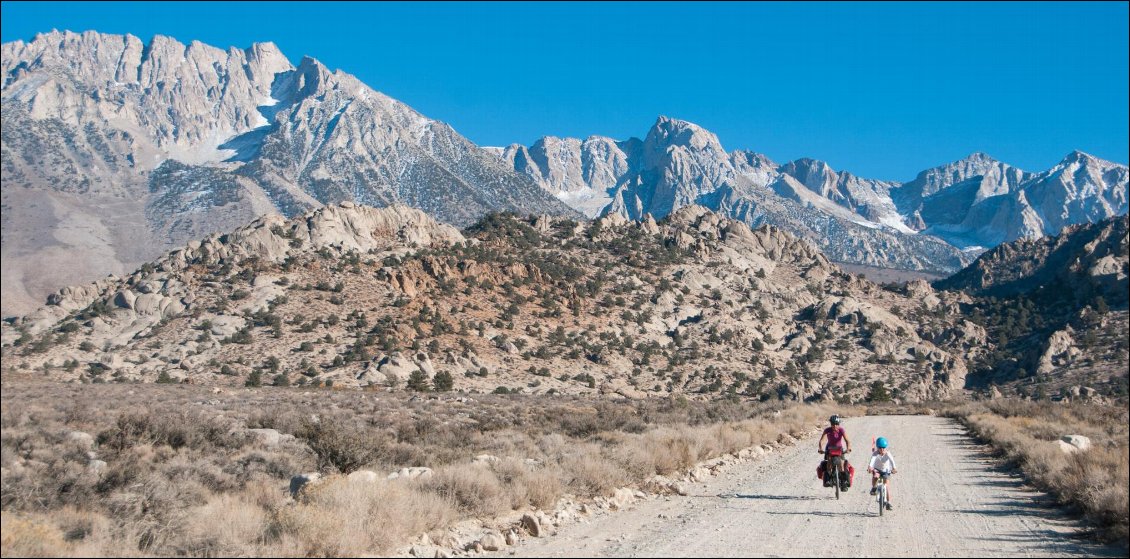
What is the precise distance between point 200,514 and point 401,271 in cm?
5657

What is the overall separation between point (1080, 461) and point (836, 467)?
4914 millimetres

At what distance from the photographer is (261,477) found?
13828mm

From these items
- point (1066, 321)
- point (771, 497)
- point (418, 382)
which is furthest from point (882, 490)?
point (1066, 321)

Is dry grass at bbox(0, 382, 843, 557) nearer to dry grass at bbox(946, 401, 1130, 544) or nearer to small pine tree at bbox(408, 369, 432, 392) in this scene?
dry grass at bbox(946, 401, 1130, 544)

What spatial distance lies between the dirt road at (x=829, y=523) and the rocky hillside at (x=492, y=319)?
1387 inches

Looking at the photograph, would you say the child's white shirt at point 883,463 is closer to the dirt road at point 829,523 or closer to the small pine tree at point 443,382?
the dirt road at point 829,523

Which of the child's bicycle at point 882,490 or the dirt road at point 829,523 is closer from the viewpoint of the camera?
the dirt road at point 829,523

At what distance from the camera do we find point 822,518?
1228 centimetres

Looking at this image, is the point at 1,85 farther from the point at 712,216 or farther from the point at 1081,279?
the point at 1081,279

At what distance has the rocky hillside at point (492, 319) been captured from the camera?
166 ft

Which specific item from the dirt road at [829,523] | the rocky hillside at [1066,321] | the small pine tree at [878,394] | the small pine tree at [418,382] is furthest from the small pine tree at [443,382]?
the rocky hillside at [1066,321]

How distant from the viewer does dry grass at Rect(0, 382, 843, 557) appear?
855 centimetres

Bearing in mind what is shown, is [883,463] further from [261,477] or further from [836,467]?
[261,477]

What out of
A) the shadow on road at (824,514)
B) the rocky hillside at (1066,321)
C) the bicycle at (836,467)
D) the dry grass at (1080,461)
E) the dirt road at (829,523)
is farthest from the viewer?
the rocky hillside at (1066,321)
